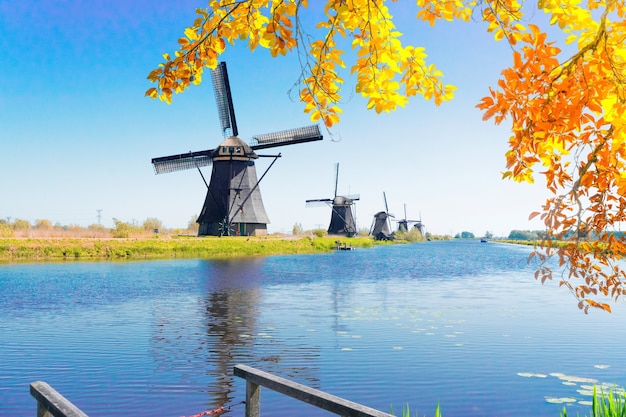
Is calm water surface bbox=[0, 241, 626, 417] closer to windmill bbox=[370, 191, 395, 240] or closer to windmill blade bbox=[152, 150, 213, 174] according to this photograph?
windmill blade bbox=[152, 150, 213, 174]

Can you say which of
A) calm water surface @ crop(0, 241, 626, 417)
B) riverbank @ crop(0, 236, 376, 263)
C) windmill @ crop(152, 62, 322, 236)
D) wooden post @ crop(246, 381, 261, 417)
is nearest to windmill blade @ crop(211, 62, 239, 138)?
windmill @ crop(152, 62, 322, 236)

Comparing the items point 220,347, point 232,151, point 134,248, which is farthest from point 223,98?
point 220,347

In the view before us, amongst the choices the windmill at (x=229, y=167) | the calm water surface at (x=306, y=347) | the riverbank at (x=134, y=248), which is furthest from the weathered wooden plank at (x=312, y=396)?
the windmill at (x=229, y=167)

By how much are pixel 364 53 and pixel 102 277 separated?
2176 cm

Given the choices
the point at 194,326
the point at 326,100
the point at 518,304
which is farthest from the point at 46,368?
the point at 518,304

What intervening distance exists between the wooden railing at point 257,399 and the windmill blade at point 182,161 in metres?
37.8

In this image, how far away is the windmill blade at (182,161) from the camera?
39.5 meters

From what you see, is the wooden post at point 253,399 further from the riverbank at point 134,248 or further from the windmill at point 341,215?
the windmill at point 341,215

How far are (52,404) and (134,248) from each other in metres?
35.0

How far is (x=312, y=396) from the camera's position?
2.82 metres

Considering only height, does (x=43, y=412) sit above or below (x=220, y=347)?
above

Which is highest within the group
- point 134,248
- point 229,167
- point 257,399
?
point 229,167

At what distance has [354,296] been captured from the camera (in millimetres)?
17719

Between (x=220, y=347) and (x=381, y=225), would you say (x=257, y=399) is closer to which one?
(x=220, y=347)
